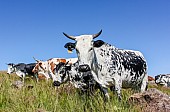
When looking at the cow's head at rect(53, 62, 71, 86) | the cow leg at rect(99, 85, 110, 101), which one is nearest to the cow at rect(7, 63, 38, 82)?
the cow's head at rect(53, 62, 71, 86)

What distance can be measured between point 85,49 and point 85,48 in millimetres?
43

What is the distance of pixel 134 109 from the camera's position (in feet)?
23.4

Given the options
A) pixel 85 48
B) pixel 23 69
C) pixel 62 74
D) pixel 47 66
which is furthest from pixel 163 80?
pixel 85 48

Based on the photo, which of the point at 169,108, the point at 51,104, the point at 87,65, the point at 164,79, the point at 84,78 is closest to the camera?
the point at 169,108

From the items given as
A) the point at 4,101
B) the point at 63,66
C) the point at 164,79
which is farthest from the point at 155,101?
the point at 164,79

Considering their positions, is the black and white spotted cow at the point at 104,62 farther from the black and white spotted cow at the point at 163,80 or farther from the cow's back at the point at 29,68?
the black and white spotted cow at the point at 163,80

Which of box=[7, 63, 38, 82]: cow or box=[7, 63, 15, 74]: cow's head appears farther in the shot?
box=[7, 63, 15, 74]: cow's head

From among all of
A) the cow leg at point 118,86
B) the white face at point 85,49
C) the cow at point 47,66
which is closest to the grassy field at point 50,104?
the cow leg at point 118,86

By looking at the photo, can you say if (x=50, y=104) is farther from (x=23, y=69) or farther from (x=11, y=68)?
(x=11, y=68)

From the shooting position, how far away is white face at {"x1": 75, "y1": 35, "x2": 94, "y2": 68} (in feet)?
28.5

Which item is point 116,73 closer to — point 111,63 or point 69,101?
point 111,63

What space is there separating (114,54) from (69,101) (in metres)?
2.43

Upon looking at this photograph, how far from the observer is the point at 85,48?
29.1 feet

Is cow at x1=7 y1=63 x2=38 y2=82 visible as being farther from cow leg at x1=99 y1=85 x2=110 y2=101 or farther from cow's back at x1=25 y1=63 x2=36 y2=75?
cow leg at x1=99 y1=85 x2=110 y2=101
